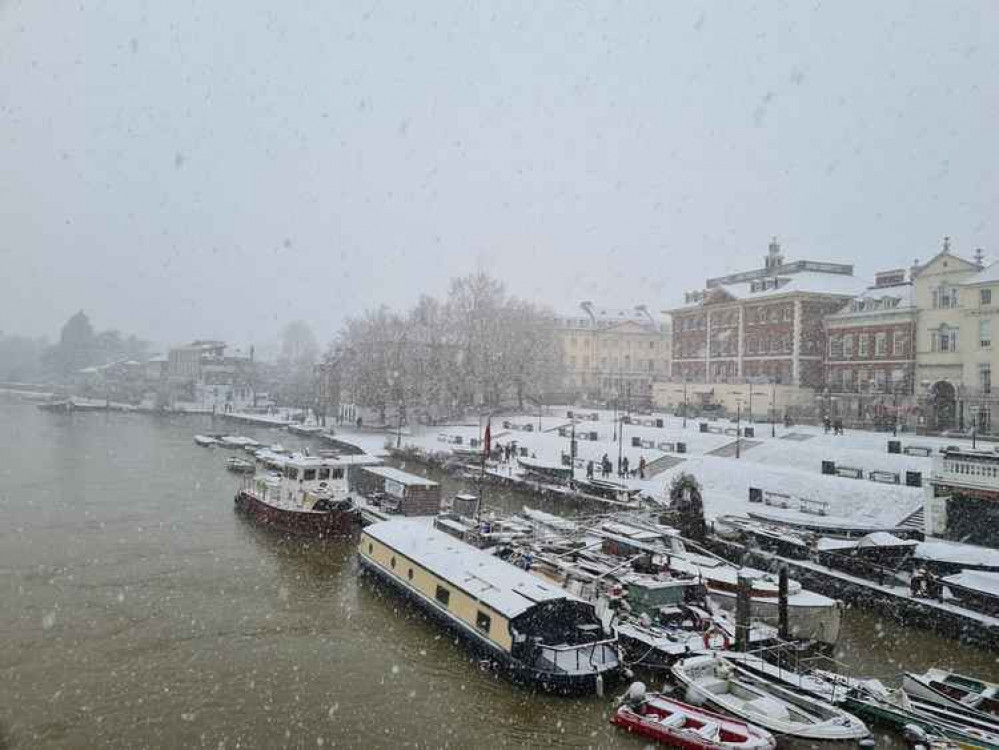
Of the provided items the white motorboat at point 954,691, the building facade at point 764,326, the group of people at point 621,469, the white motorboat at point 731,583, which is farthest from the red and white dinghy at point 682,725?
the building facade at point 764,326

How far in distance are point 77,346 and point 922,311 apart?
140463mm

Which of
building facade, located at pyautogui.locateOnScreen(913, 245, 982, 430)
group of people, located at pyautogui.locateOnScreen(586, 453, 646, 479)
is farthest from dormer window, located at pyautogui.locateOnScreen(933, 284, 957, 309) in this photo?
group of people, located at pyautogui.locateOnScreen(586, 453, 646, 479)

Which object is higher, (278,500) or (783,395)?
(783,395)

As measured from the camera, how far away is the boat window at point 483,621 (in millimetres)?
17125

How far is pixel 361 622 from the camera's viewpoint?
19.8m

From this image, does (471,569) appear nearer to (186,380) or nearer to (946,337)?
(946,337)

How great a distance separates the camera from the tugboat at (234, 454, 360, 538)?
2897 centimetres

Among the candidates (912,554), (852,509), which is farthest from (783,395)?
(912,554)

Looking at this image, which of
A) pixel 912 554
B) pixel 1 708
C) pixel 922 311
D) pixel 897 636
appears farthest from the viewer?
pixel 922 311

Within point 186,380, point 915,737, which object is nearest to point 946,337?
point 915,737

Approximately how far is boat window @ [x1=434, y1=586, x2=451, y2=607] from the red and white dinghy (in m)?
5.41

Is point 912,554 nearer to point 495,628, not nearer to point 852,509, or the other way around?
point 852,509

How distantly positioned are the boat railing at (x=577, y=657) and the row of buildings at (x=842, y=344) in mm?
32548

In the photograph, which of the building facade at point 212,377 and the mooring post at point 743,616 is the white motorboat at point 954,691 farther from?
the building facade at point 212,377
